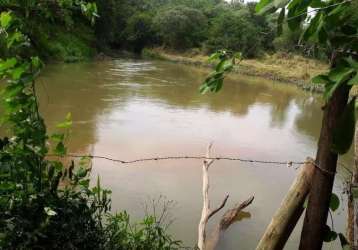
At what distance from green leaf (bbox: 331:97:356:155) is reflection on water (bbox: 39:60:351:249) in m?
1.39

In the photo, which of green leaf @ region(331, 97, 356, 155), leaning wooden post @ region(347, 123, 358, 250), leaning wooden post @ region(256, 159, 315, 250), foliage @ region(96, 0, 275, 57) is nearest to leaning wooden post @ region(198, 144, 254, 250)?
leaning wooden post @ region(256, 159, 315, 250)

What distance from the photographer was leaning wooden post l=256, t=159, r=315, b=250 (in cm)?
245

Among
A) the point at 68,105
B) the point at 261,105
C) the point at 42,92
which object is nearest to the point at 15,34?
the point at 68,105

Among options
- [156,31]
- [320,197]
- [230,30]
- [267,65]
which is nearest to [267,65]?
[267,65]

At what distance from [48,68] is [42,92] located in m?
5.34

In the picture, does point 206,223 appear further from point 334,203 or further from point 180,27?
point 180,27

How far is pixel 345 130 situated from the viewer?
1.01 meters

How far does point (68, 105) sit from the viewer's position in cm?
941

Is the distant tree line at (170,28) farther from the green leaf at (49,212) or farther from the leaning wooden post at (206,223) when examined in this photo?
the green leaf at (49,212)

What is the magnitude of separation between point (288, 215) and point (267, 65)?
64.0 ft

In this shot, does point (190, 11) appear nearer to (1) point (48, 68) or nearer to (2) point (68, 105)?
(1) point (48, 68)

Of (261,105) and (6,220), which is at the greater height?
(6,220)

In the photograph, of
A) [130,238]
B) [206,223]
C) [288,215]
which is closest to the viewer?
[288,215]

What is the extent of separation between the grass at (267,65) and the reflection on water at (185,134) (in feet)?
7.05
